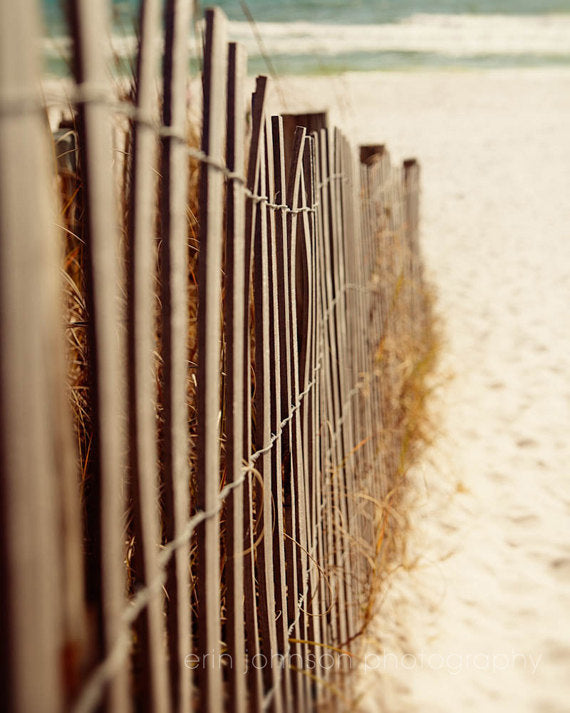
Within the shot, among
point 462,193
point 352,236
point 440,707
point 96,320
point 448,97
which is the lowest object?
point 440,707

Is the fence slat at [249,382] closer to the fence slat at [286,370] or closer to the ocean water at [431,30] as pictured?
the fence slat at [286,370]

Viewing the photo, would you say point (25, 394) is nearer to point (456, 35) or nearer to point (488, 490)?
point (488, 490)

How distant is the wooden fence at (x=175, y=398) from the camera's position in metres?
0.51

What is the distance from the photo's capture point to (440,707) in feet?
6.25

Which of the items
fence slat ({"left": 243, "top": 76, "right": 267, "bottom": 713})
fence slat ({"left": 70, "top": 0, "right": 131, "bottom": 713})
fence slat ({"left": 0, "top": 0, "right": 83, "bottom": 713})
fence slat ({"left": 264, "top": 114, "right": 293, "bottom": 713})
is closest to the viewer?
fence slat ({"left": 0, "top": 0, "right": 83, "bottom": 713})

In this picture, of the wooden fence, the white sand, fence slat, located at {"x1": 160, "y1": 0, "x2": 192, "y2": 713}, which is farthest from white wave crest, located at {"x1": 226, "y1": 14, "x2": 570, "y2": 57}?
fence slat, located at {"x1": 160, "y1": 0, "x2": 192, "y2": 713}

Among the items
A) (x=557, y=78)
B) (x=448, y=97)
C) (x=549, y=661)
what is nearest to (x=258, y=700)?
(x=549, y=661)

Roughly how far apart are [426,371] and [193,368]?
2400mm

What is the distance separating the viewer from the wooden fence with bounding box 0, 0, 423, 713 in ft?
1.67

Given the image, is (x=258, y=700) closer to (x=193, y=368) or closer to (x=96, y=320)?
(x=193, y=368)

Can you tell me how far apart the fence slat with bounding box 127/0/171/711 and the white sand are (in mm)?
1287

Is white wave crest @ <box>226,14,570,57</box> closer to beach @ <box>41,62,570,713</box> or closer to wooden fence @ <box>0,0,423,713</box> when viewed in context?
beach @ <box>41,62,570,713</box>

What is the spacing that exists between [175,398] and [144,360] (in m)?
0.12

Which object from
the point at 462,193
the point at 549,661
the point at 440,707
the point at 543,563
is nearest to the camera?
the point at 440,707
